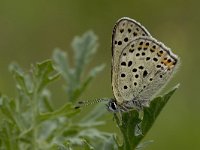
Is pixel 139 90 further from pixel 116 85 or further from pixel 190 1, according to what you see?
pixel 190 1

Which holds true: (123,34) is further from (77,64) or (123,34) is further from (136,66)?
(77,64)

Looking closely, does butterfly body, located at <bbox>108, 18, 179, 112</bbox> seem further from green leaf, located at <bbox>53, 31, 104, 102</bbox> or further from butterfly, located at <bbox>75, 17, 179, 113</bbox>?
green leaf, located at <bbox>53, 31, 104, 102</bbox>

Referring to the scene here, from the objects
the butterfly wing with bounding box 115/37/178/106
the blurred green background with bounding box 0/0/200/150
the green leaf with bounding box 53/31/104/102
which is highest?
the blurred green background with bounding box 0/0/200/150

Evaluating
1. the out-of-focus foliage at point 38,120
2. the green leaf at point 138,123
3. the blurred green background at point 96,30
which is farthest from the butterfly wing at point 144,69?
the blurred green background at point 96,30

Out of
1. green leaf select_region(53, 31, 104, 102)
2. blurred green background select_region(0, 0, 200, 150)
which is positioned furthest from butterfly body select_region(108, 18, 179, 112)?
blurred green background select_region(0, 0, 200, 150)

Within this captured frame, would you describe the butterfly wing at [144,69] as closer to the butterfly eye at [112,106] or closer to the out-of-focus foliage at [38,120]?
the butterfly eye at [112,106]

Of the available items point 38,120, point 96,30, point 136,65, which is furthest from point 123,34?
point 96,30

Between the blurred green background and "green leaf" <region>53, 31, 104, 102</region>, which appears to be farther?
the blurred green background
